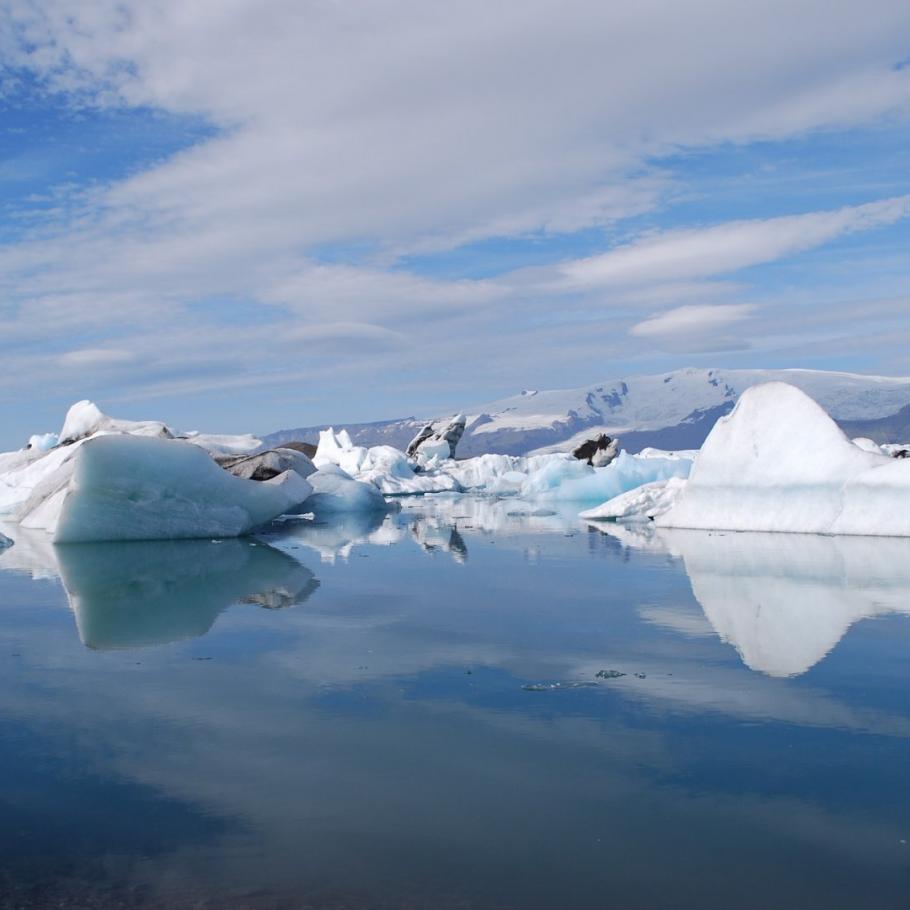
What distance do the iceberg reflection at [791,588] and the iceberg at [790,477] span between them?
13.3 inches

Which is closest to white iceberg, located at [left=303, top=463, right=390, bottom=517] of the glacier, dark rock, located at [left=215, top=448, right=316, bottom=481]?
→ dark rock, located at [left=215, top=448, right=316, bottom=481]

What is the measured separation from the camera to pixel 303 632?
646 centimetres

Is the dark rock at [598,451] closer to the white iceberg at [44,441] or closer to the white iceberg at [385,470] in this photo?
the white iceberg at [385,470]

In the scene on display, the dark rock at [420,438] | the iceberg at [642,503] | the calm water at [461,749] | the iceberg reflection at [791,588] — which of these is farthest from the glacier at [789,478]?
the dark rock at [420,438]

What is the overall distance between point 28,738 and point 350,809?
169 centimetres

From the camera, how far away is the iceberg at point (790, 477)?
39.6 ft

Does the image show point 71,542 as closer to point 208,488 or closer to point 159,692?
point 208,488

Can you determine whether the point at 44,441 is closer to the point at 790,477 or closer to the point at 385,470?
the point at 385,470

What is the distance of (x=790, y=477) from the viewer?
508 inches

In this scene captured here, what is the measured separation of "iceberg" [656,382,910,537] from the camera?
12070mm

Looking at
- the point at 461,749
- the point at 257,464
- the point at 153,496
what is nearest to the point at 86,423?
the point at 257,464

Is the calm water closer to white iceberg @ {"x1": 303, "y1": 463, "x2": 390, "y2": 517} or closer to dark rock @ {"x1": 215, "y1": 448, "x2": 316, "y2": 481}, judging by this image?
dark rock @ {"x1": 215, "y1": 448, "x2": 316, "y2": 481}

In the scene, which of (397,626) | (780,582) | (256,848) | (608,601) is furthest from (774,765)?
(780,582)

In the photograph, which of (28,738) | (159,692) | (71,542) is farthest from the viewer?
(71,542)
